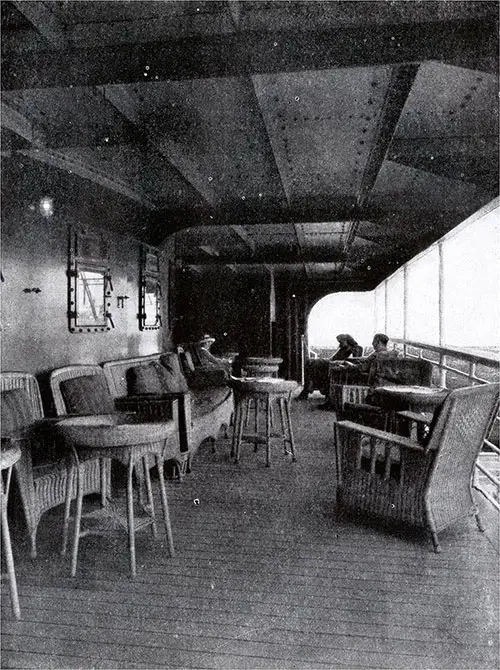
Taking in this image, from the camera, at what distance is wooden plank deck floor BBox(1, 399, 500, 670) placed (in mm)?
2203

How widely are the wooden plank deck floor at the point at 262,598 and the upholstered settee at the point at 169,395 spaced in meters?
0.99

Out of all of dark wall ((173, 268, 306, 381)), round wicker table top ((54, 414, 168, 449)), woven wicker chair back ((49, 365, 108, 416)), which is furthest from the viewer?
dark wall ((173, 268, 306, 381))

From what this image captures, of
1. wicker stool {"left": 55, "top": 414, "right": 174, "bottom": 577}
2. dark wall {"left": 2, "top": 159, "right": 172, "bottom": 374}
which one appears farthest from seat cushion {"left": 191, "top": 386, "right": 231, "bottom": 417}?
wicker stool {"left": 55, "top": 414, "right": 174, "bottom": 577}

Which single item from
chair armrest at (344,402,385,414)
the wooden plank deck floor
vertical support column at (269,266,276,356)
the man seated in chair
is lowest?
the wooden plank deck floor

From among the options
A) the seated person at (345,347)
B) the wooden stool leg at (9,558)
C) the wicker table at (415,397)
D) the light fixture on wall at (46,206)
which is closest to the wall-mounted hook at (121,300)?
the light fixture on wall at (46,206)

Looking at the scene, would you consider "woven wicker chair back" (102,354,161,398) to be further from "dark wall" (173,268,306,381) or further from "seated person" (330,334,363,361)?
"dark wall" (173,268,306,381)

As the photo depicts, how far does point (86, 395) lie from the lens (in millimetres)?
4160

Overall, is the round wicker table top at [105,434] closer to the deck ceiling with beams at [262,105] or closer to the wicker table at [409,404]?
the deck ceiling with beams at [262,105]

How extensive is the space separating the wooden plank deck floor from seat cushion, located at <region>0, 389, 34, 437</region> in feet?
2.24

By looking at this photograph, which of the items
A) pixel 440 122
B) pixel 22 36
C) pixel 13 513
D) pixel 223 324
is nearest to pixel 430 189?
pixel 440 122

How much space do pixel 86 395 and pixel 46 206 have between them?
141cm

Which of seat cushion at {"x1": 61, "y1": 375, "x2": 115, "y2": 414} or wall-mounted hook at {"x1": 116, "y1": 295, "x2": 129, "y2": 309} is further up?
wall-mounted hook at {"x1": 116, "y1": 295, "x2": 129, "y2": 309}

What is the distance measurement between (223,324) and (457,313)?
539 cm

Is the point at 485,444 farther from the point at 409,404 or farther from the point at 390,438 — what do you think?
the point at 390,438
